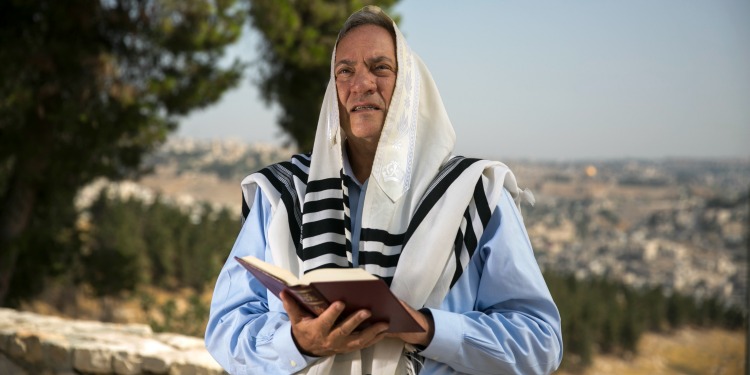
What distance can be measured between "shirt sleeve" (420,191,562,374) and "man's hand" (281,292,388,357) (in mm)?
127

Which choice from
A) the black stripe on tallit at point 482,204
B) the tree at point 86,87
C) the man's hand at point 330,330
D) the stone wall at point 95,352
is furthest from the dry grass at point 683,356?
the man's hand at point 330,330

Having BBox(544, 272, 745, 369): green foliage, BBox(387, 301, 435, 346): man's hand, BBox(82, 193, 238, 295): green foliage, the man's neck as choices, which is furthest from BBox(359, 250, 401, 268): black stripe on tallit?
BBox(544, 272, 745, 369): green foliage

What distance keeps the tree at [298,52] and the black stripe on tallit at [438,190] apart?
5.86 metres

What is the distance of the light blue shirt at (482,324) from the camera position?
4.27 ft

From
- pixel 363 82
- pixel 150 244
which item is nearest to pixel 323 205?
pixel 363 82

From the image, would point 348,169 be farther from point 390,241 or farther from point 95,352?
point 95,352

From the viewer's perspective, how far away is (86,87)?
6.36 m

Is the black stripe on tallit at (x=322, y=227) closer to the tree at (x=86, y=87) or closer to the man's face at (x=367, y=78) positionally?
the man's face at (x=367, y=78)

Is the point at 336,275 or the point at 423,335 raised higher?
the point at 336,275

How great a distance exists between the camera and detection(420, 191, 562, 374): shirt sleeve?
4.25 ft

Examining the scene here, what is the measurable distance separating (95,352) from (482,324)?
8.44 feet

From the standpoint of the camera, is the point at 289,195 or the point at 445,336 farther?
the point at 289,195

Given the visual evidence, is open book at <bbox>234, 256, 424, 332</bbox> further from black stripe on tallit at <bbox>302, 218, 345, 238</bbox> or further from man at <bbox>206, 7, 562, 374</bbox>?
black stripe on tallit at <bbox>302, 218, 345, 238</bbox>

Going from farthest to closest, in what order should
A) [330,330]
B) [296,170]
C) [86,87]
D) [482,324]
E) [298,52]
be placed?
[298,52], [86,87], [296,170], [482,324], [330,330]
